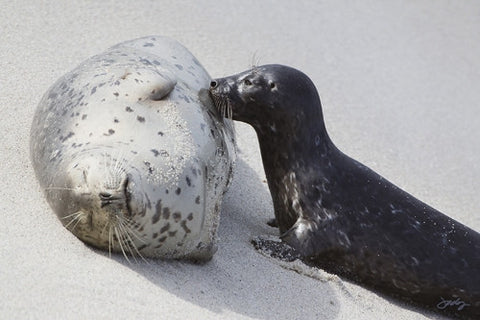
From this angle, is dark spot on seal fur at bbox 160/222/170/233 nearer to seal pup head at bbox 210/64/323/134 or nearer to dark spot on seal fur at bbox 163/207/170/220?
dark spot on seal fur at bbox 163/207/170/220

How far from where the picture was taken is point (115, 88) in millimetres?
4867

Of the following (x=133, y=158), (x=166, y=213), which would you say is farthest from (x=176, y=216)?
(x=133, y=158)

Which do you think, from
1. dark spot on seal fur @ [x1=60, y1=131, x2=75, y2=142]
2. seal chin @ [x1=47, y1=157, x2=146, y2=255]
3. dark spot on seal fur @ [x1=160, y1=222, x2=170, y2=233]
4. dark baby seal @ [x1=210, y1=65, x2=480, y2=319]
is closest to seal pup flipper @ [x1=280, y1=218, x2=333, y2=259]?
dark baby seal @ [x1=210, y1=65, x2=480, y2=319]

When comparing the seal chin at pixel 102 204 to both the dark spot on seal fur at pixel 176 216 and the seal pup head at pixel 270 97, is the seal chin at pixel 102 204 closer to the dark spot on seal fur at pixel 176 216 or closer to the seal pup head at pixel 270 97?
the dark spot on seal fur at pixel 176 216

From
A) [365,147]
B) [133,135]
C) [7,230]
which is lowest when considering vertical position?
[365,147]

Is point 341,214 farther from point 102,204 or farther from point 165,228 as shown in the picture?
point 102,204

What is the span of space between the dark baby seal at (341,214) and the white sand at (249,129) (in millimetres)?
229

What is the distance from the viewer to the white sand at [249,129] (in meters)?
4.09

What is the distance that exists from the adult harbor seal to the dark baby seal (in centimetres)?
48

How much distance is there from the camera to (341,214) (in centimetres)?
557

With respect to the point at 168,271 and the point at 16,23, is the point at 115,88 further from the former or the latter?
the point at 16,23

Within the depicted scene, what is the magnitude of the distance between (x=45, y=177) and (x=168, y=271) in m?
0.75

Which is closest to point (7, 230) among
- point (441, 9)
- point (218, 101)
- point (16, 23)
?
point (218, 101)

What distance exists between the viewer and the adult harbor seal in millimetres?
4297
